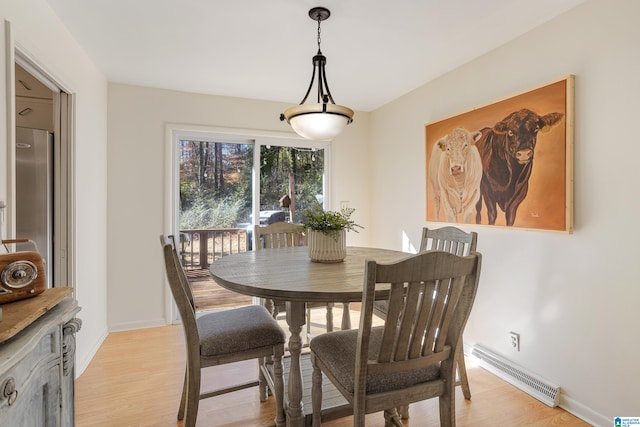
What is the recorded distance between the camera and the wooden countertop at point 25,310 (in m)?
0.77

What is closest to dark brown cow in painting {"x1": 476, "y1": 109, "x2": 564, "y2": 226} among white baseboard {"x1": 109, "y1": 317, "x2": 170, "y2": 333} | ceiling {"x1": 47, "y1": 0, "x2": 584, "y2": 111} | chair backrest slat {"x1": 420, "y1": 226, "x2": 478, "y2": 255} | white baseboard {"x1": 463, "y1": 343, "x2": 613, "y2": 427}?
chair backrest slat {"x1": 420, "y1": 226, "x2": 478, "y2": 255}

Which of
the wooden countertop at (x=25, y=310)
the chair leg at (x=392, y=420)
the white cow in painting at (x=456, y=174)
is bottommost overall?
the chair leg at (x=392, y=420)

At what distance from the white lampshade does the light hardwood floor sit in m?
1.65

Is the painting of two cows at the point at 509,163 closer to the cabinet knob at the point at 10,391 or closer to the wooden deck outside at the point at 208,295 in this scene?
the wooden deck outside at the point at 208,295

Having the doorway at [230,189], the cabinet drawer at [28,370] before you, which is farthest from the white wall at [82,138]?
the cabinet drawer at [28,370]

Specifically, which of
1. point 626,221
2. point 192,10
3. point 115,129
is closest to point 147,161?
point 115,129

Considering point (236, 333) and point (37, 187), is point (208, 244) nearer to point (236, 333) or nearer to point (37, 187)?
point (37, 187)

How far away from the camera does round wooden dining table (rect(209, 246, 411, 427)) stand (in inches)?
52.5

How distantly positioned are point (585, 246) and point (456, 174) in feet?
3.44

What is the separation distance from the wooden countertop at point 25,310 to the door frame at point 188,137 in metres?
2.31

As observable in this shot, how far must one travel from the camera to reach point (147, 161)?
3188mm

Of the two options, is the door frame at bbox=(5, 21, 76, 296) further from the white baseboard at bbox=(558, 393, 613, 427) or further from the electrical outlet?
the white baseboard at bbox=(558, 393, 613, 427)

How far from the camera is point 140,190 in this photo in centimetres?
317

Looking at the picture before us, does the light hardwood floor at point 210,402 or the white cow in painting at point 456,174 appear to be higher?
the white cow in painting at point 456,174
